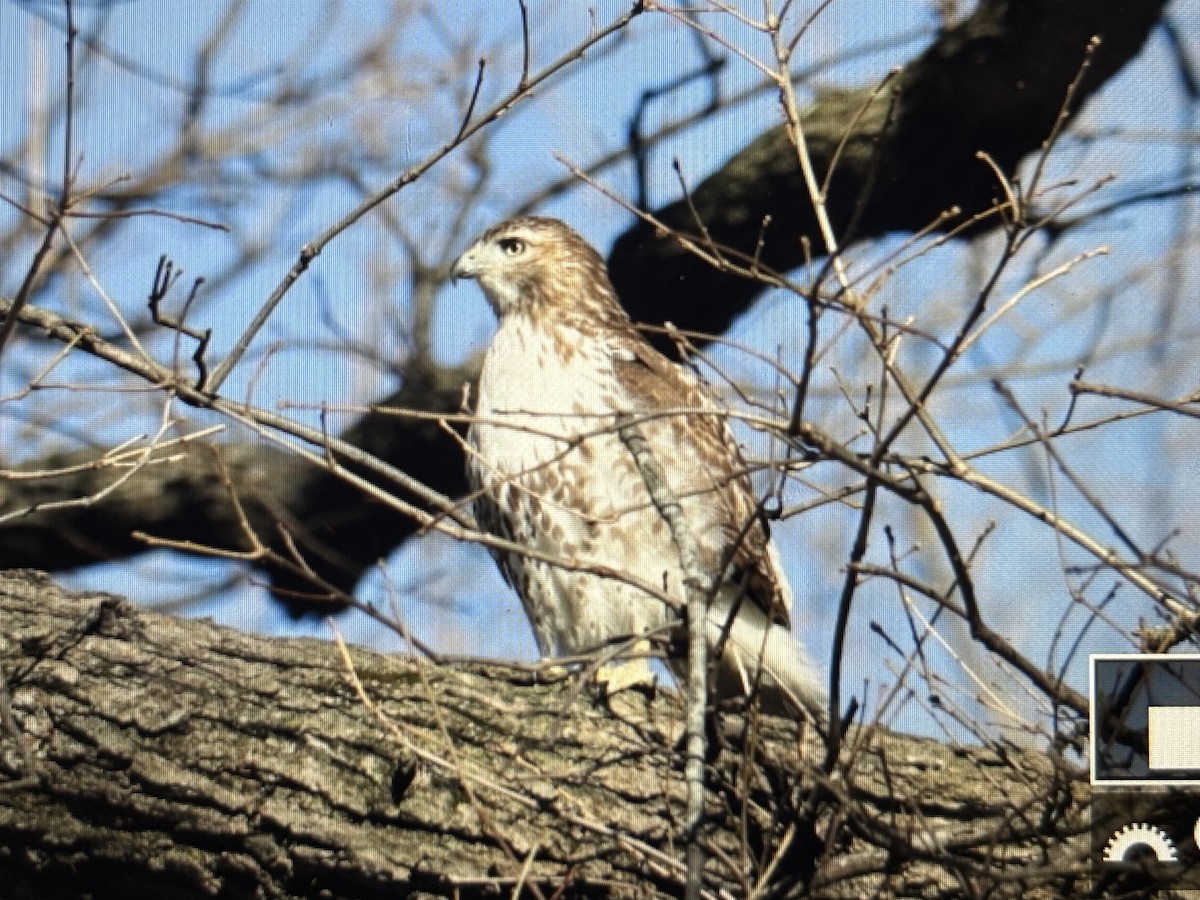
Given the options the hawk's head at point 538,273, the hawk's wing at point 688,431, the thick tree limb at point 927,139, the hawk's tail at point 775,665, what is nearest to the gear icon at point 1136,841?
the hawk's tail at point 775,665

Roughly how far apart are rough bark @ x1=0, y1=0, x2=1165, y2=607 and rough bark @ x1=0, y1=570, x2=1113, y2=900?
2.78 ft

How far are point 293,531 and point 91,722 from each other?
1.45 meters

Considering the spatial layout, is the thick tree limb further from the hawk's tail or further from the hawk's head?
the hawk's tail

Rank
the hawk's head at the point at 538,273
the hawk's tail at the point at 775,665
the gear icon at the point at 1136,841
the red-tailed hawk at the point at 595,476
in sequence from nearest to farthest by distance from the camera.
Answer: the gear icon at the point at 1136,841, the hawk's tail at the point at 775,665, the red-tailed hawk at the point at 595,476, the hawk's head at the point at 538,273

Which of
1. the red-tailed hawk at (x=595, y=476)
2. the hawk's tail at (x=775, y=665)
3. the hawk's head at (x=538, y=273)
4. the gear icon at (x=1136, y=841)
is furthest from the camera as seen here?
the hawk's head at (x=538, y=273)

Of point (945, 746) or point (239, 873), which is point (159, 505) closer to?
point (239, 873)

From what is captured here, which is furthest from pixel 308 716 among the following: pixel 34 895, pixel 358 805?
pixel 34 895

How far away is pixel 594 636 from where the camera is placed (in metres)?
4.13

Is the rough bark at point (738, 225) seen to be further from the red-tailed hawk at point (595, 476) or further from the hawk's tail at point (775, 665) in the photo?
the hawk's tail at point (775, 665)

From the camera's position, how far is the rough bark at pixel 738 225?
3.93 m
